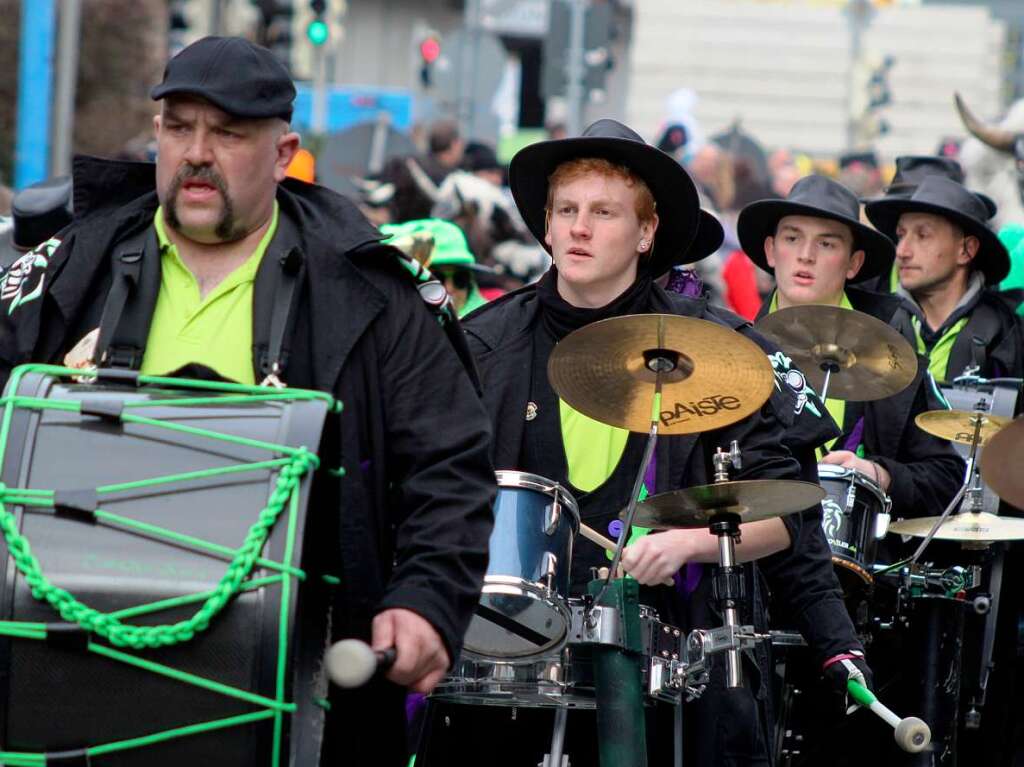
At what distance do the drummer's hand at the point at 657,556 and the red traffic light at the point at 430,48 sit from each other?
21.6 metres

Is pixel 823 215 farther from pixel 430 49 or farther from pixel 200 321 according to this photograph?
pixel 430 49

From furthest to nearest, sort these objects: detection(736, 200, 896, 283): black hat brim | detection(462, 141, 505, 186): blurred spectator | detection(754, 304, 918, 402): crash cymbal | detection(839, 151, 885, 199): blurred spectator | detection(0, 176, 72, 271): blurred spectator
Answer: detection(839, 151, 885, 199): blurred spectator → detection(462, 141, 505, 186): blurred spectator → detection(736, 200, 896, 283): black hat brim → detection(0, 176, 72, 271): blurred spectator → detection(754, 304, 918, 402): crash cymbal

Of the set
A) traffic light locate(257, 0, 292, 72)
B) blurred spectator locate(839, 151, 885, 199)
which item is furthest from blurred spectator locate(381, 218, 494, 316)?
traffic light locate(257, 0, 292, 72)

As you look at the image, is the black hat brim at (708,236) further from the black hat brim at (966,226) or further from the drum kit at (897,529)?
the black hat brim at (966,226)

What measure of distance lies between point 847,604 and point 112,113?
2525cm

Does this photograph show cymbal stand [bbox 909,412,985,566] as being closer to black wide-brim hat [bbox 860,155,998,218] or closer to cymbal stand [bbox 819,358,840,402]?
cymbal stand [bbox 819,358,840,402]

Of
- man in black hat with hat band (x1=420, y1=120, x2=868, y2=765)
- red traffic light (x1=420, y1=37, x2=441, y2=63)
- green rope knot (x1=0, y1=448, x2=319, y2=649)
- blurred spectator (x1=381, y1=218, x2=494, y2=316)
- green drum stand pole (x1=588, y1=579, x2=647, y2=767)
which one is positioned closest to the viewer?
green rope knot (x1=0, y1=448, x2=319, y2=649)

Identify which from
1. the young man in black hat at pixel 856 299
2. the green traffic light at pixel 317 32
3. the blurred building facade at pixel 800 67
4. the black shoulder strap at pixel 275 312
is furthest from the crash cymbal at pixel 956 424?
the blurred building facade at pixel 800 67

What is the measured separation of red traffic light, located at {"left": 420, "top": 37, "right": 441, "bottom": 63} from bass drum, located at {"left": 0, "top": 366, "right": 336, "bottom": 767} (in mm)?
23184

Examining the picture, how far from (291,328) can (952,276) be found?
18.0 feet

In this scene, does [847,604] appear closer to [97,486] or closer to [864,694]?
[864,694]

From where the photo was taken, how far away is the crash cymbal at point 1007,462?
178 inches

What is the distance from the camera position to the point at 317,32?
21.5m

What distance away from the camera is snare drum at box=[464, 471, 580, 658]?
5297mm
